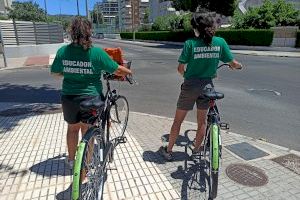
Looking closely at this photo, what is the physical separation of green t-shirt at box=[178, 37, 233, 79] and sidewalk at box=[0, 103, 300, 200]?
4.37 feet

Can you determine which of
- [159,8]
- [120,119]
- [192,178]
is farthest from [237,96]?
[159,8]

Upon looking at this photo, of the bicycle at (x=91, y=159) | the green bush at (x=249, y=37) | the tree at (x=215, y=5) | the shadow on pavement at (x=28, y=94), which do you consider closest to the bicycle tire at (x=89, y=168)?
the bicycle at (x=91, y=159)

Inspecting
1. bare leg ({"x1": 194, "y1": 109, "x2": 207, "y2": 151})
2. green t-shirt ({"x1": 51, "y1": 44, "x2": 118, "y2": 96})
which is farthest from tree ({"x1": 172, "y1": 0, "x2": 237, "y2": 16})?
green t-shirt ({"x1": 51, "y1": 44, "x2": 118, "y2": 96})

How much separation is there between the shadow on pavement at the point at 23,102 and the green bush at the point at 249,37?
21.5m

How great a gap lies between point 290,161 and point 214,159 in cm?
176

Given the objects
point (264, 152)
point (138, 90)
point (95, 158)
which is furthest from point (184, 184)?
point (138, 90)

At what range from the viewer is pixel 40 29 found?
68.3ft

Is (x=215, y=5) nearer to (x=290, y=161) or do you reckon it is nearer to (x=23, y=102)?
(x=23, y=102)

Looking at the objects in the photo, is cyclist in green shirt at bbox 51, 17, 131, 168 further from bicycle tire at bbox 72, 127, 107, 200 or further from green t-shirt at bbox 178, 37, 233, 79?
green t-shirt at bbox 178, 37, 233, 79

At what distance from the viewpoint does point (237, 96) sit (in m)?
8.16

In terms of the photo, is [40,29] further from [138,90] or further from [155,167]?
[155,167]

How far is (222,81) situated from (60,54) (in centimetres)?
827

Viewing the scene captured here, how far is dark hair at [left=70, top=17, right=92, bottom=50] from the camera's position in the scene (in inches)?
112

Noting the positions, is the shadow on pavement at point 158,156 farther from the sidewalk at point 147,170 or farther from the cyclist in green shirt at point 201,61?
the cyclist in green shirt at point 201,61
